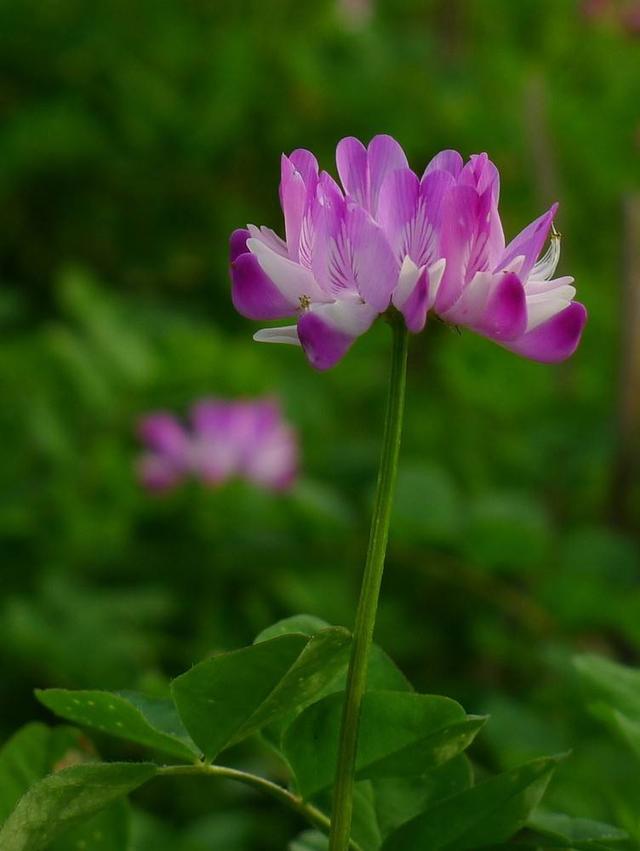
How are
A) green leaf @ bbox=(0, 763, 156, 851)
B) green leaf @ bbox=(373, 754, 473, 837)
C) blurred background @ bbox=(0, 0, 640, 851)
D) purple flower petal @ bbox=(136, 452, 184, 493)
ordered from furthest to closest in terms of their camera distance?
purple flower petal @ bbox=(136, 452, 184, 493)
blurred background @ bbox=(0, 0, 640, 851)
green leaf @ bbox=(373, 754, 473, 837)
green leaf @ bbox=(0, 763, 156, 851)

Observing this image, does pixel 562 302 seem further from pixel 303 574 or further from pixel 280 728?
pixel 303 574

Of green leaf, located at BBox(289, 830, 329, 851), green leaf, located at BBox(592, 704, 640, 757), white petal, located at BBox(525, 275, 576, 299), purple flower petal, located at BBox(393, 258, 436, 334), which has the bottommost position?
green leaf, located at BBox(289, 830, 329, 851)

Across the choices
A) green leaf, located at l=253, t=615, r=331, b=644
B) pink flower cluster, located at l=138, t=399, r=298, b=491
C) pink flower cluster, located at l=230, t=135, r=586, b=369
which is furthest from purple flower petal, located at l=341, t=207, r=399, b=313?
pink flower cluster, located at l=138, t=399, r=298, b=491

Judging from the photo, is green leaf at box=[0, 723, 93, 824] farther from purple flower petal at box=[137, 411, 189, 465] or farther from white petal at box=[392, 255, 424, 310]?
purple flower petal at box=[137, 411, 189, 465]

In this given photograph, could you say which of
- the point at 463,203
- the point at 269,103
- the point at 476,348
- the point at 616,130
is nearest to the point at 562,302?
the point at 463,203

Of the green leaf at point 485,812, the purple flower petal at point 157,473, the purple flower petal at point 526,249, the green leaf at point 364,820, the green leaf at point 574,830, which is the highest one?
the purple flower petal at point 526,249

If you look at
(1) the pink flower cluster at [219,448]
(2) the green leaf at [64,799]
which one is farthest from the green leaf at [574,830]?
(1) the pink flower cluster at [219,448]

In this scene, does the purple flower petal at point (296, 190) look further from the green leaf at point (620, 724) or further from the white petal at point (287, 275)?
the green leaf at point (620, 724)

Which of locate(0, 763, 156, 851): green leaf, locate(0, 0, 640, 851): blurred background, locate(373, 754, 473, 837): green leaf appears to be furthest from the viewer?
locate(0, 0, 640, 851): blurred background
